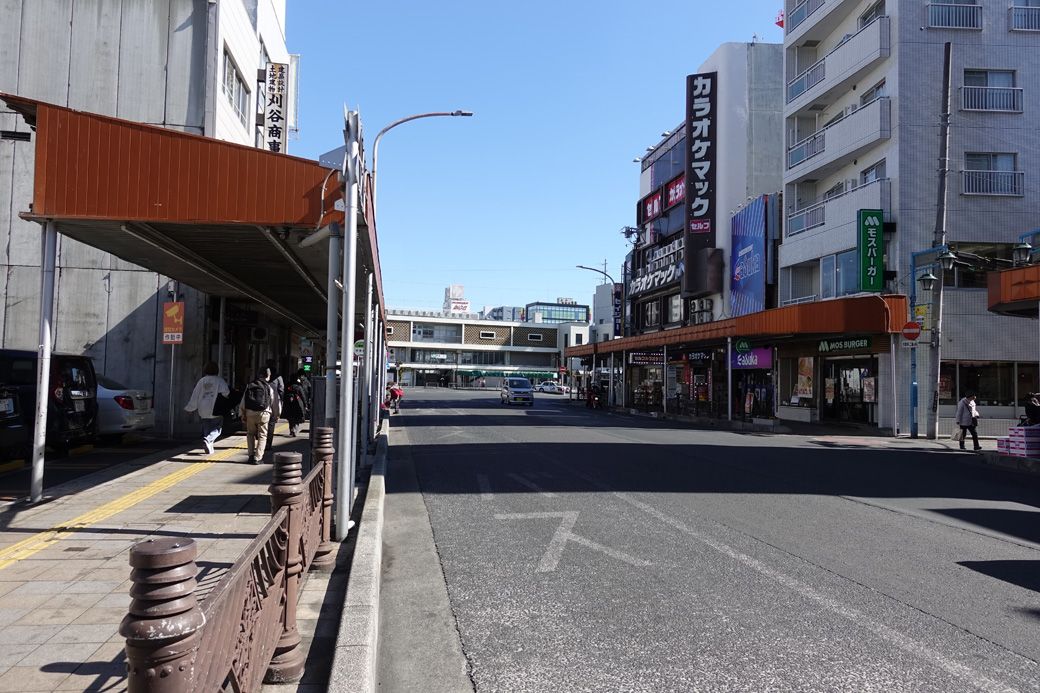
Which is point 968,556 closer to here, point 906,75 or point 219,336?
point 219,336

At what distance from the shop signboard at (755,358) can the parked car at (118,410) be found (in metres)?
24.1

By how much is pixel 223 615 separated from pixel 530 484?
8.34 meters

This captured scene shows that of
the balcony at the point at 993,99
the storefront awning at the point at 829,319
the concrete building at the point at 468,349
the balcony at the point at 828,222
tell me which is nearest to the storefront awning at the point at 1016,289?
the storefront awning at the point at 829,319

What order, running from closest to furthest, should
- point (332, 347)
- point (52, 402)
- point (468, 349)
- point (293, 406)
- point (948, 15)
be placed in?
point (332, 347) → point (52, 402) → point (293, 406) → point (948, 15) → point (468, 349)

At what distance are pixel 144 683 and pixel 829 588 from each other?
5.11 m

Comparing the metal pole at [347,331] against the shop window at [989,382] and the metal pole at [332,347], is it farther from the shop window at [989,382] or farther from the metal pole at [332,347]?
the shop window at [989,382]

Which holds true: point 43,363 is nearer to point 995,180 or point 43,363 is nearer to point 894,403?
point 894,403

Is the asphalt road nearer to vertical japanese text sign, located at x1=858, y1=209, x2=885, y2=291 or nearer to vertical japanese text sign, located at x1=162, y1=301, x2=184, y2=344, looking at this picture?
vertical japanese text sign, located at x1=162, y1=301, x2=184, y2=344

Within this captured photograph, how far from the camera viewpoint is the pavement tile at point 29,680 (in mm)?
3656

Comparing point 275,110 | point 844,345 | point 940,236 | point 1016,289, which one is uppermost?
point 275,110

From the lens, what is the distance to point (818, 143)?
29094 mm

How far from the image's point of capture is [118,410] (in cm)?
1356

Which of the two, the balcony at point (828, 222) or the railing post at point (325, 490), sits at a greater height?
the balcony at point (828, 222)

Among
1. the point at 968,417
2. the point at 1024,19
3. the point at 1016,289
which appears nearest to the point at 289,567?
the point at 1016,289
